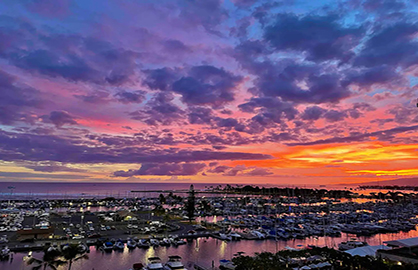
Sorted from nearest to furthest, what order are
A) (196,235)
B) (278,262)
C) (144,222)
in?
1. (278,262)
2. (196,235)
3. (144,222)

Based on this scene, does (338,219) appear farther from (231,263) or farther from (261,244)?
(231,263)

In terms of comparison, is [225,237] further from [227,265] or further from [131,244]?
[227,265]

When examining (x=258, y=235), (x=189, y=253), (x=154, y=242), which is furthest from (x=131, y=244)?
(x=258, y=235)

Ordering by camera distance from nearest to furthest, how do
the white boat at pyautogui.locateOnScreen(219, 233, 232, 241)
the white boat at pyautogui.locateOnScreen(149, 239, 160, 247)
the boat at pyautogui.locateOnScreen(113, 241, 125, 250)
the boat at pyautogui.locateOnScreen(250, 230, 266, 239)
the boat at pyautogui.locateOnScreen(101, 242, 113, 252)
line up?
the boat at pyautogui.locateOnScreen(101, 242, 113, 252) < the boat at pyautogui.locateOnScreen(113, 241, 125, 250) < the white boat at pyautogui.locateOnScreen(149, 239, 160, 247) < the white boat at pyautogui.locateOnScreen(219, 233, 232, 241) < the boat at pyautogui.locateOnScreen(250, 230, 266, 239)

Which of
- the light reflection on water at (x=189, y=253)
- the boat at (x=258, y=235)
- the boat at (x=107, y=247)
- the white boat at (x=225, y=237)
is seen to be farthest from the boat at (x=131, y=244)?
the boat at (x=258, y=235)

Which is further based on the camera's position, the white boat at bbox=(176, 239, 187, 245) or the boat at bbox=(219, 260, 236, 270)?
the white boat at bbox=(176, 239, 187, 245)

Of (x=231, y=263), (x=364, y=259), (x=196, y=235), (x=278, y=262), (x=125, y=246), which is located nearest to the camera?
(x=364, y=259)

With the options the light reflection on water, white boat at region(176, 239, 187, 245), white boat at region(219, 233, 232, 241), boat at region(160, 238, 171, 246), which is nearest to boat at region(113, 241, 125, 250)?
the light reflection on water

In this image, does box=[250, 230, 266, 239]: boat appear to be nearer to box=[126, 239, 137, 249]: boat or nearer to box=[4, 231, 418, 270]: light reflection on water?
box=[4, 231, 418, 270]: light reflection on water

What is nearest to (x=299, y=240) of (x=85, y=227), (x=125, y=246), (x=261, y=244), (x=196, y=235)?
(x=261, y=244)
